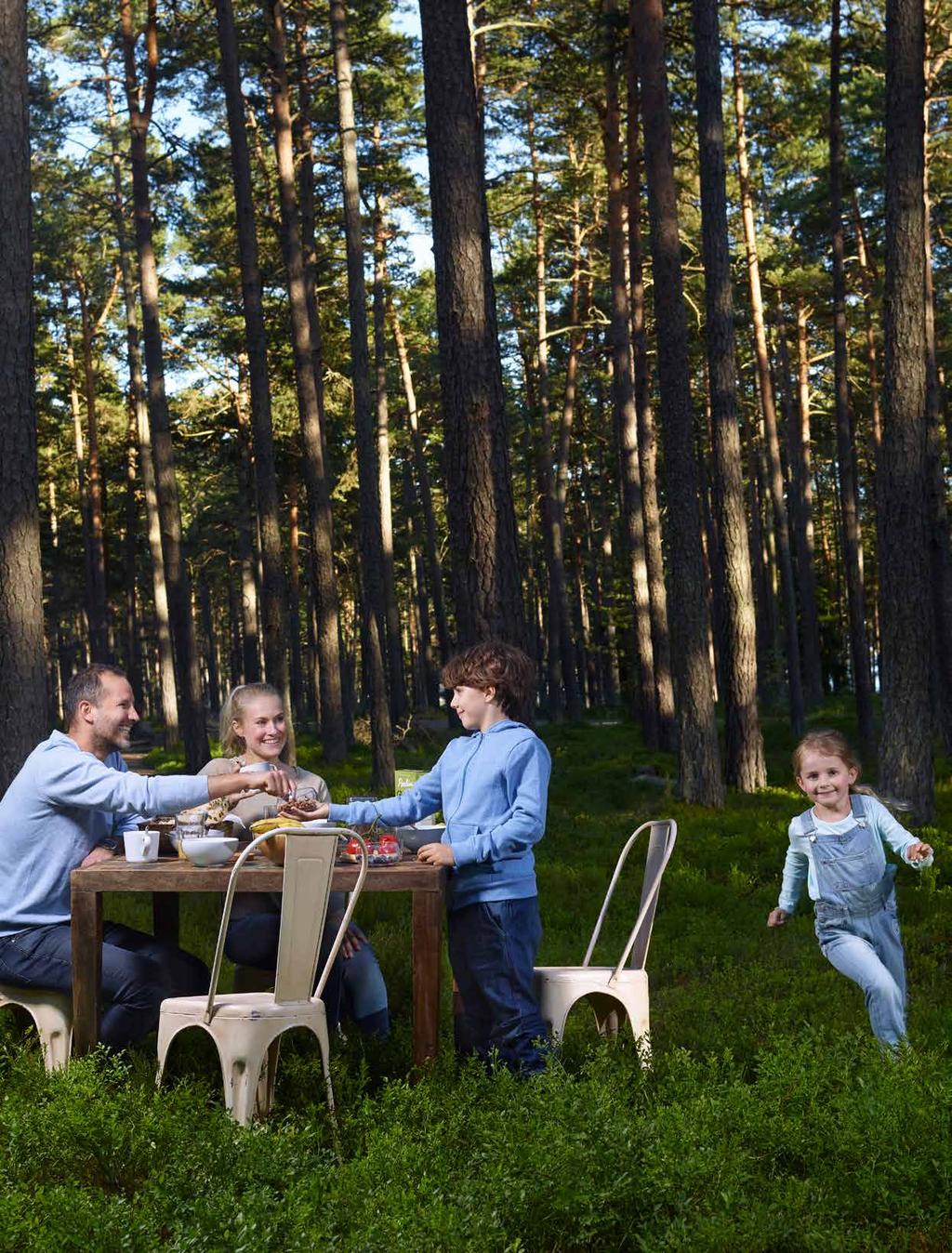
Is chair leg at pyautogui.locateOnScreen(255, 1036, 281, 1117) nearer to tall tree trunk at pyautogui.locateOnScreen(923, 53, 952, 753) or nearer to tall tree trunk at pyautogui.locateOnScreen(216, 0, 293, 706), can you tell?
tall tree trunk at pyautogui.locateOnScreen(923, 53, 952, 753)

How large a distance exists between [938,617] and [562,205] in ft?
52.3

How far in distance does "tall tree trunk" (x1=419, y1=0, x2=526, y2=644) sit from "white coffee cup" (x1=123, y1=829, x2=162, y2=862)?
3.40m

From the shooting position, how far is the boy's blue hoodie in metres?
5.76

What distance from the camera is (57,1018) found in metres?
5.98

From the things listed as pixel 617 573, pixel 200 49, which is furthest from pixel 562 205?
pixel 617 573

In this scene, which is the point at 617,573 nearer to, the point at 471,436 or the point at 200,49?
the point at 200,49

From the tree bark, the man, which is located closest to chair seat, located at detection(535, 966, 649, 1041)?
the man

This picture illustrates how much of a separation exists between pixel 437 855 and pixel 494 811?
1.18 ft

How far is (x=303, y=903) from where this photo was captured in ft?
17.8

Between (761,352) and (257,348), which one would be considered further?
(761,352)

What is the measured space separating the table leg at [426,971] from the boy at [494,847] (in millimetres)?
191

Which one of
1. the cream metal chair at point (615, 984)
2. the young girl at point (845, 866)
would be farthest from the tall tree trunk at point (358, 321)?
the young girl at point (845, 866)

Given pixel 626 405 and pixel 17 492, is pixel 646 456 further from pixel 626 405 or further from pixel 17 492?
pixel 17 492

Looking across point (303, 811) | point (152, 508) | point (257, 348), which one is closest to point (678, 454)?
point (257, 348)
